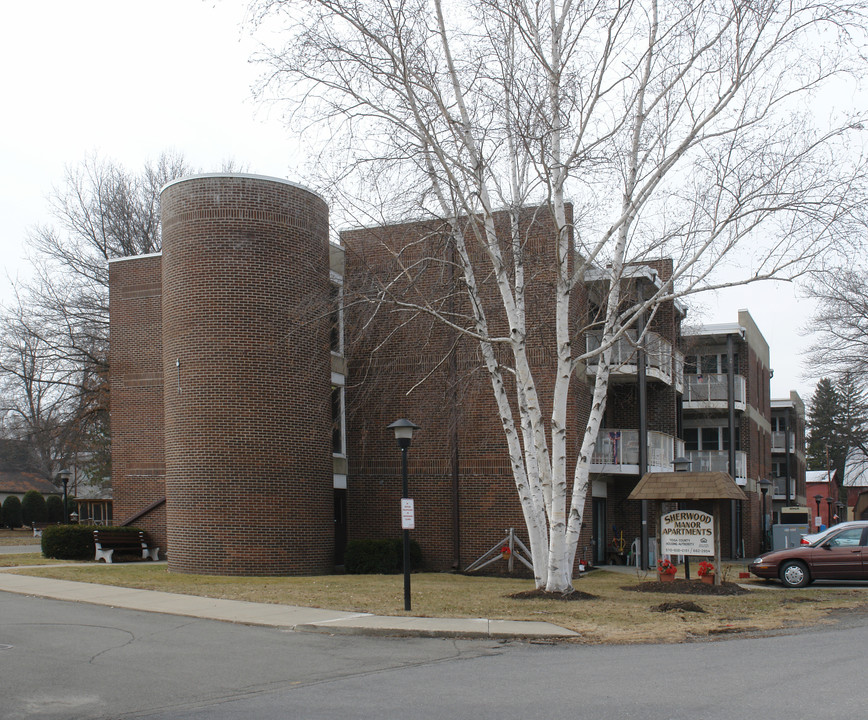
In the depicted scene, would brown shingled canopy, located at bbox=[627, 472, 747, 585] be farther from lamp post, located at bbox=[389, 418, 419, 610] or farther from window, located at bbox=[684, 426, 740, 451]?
window, located at bbox=[684, 426, 740, 451]

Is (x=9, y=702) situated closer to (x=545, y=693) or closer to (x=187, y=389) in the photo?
(x=545, y=693)

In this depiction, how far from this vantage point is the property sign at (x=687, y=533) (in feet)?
62.1

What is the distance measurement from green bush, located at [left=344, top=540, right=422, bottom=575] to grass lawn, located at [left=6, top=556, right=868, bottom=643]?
4.72ft

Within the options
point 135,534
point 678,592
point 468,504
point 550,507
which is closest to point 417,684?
point 550,507

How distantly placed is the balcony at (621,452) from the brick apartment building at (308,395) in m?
0.06

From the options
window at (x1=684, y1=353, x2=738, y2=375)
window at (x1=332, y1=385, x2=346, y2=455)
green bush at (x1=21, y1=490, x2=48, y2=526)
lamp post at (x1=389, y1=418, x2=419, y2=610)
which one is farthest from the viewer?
green bush at (x1=21, y1=490, x2=48, y2=526)

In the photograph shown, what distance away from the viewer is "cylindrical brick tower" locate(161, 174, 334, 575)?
69.5ft

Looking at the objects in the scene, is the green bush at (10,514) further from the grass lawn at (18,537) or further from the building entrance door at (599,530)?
the building entrance door at (599,530)

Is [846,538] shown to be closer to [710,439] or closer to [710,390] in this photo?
[710,390]

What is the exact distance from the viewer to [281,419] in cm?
2172

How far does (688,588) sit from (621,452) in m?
8.51

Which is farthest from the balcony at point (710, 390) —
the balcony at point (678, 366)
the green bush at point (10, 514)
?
the green bush at point (10, 514)

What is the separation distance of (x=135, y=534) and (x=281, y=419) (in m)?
6.86

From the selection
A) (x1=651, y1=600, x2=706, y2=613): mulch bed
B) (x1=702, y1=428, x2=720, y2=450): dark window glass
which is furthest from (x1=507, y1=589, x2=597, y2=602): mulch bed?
(x1=702, y1=428, x2=720, y2=450): dark window glass
